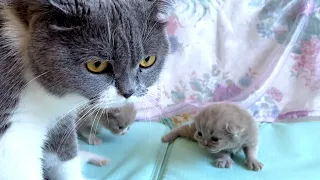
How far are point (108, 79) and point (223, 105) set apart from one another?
557mm

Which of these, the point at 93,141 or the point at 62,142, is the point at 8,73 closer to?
the point at 62,142

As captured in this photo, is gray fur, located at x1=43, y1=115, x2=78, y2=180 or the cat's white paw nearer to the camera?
gray fur, located at x1=43, y1=115, x2=78, y2=180

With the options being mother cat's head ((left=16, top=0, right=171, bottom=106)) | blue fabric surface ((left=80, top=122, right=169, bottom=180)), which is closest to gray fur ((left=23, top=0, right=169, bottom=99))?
mother cat's head ((left=16, top=0, right=171, bottom=106))

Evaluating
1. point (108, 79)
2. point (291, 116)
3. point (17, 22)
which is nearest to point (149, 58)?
point (108, 79)

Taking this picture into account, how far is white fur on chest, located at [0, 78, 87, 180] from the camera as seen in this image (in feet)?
3.00

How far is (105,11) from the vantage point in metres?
0.84

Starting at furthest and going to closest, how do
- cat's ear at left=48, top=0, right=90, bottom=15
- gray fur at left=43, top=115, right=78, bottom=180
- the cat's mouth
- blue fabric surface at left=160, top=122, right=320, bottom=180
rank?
blue fabric surface at left=160, top=122, right=320, bottom=180 → gray fur at left=43, top=115, right=78, bottom=180 → the cat's mouth → cat's ear at left=48, top=0, right=90, bottom=15

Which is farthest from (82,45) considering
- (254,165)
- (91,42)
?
(254,165)

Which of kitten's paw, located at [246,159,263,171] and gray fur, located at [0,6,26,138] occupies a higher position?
gray fur, located at [0,6,26,138]

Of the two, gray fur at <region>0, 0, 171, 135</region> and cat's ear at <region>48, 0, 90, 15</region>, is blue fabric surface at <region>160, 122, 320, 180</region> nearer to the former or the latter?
gray fur at <region>0, 0, 171, 135</region>

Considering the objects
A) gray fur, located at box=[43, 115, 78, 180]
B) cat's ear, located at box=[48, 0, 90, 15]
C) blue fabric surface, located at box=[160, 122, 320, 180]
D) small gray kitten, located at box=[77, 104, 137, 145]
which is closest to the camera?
cat's ear, located at box=[48, 0, 90, 15]

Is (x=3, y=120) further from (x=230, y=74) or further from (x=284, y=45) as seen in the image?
(x=284, y=45)

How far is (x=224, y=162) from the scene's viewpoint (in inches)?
49.6

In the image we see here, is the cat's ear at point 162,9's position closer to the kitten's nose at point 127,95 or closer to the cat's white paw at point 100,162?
the kitten's nose at point 127,95
